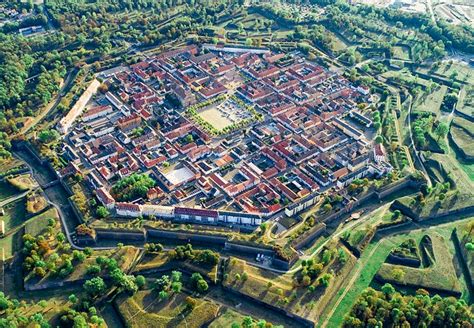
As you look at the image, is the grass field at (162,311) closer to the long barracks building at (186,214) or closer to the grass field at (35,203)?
the long barracks building at (186,214)

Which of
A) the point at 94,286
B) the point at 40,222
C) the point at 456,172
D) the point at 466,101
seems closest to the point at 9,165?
the point at 40,222

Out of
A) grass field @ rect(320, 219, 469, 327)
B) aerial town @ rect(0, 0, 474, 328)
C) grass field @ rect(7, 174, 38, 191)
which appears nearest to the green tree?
aerial town @ rect(0, 0, 474, 328)

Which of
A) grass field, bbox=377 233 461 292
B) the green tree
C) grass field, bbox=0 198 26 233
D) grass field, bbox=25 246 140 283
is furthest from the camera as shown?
grass field, bbox=0 198 26 233

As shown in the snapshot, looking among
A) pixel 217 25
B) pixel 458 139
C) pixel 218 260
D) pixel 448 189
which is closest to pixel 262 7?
pixel 217 25

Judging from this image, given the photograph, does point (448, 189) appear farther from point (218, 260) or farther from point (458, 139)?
point (218, 260)

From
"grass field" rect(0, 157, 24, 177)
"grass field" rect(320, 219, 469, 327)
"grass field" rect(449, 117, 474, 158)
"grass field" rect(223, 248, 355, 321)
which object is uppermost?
"grass field" rect(0, 157, 24, 177)

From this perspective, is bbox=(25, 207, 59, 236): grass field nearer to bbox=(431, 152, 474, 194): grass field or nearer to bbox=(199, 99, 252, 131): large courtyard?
bbox=(199, 99, 252, 131): large courtyard
